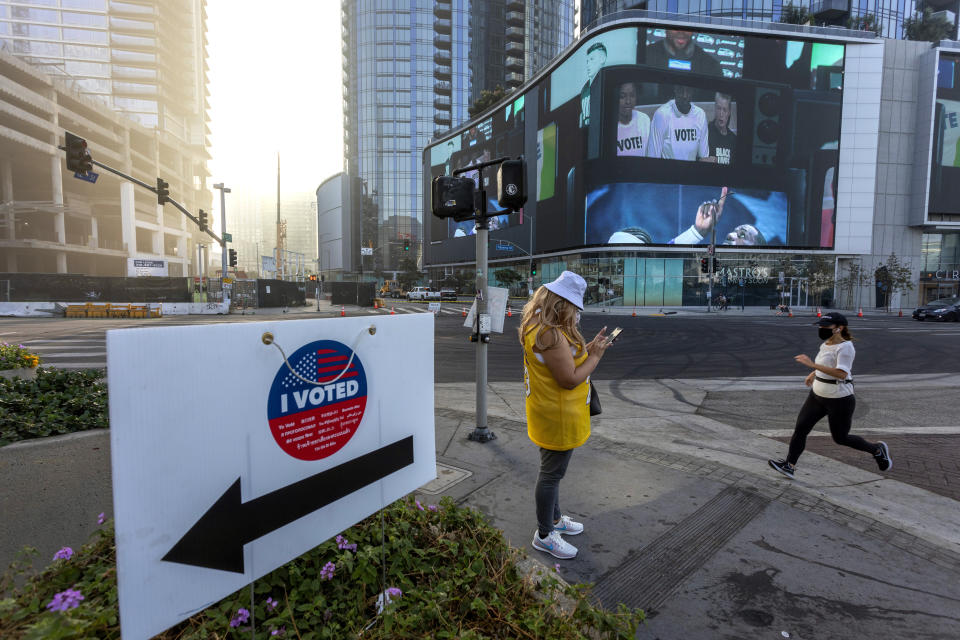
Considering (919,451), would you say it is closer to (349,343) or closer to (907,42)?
(349,343)

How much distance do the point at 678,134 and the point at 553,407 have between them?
155ft

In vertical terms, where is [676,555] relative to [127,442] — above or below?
below

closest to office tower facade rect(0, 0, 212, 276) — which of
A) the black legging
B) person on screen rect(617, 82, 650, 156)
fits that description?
person on screen rect(617, 82, 650, 156)

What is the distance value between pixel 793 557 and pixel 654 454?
188 centimetres

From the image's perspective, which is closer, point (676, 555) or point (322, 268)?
point (676, 555)

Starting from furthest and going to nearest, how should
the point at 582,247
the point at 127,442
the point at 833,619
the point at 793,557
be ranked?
1. the point at 582,247
2. the point at 793,557
3. the point at 833,619
4. the point at 127,442

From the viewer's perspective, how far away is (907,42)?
45.9 m

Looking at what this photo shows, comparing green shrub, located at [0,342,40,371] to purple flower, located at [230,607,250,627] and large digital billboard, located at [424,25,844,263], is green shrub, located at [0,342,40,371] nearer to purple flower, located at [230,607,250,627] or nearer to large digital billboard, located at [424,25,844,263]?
purple flower, located at [230,607,250,627]

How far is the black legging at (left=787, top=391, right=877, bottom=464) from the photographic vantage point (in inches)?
173

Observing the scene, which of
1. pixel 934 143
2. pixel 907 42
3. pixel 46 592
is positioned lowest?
pixel 46 592

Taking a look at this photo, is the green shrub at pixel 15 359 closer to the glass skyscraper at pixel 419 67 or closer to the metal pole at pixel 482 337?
the metal pole at pixel 482 337

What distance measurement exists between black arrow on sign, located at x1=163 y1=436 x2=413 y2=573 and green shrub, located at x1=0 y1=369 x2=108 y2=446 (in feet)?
16.2

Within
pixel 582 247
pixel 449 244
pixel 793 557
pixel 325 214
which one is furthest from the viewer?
pixel 325 214

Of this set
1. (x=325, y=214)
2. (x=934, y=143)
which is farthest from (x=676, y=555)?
(x=325, y=214)
